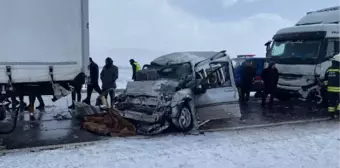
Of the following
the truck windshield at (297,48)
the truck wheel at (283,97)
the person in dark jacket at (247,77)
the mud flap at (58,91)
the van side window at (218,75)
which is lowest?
the truck wheel at (283,97)

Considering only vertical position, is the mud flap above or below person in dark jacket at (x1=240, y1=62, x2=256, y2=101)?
above

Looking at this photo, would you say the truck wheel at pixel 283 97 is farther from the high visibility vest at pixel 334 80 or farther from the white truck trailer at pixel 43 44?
the white truck trailer at pixel 43 44

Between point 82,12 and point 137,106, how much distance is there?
2366 millimetres

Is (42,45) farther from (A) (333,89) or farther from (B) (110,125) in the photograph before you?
(A) (333,89)

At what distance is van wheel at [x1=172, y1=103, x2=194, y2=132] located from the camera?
27.7 ft

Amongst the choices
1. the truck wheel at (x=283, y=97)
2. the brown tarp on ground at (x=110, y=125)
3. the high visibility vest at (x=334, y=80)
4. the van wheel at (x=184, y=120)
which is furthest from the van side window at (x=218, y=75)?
the truck wheel at (x=283, y=97)

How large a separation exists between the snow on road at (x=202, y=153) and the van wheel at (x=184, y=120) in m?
0.34

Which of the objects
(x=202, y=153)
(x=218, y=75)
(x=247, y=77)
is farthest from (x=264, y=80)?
(x=202, y=153)

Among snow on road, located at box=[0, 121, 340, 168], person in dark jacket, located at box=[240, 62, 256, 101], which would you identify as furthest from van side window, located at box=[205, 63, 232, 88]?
person in dark jacket, located at box=[240, 62, 256, 101]

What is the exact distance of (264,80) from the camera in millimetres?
13008

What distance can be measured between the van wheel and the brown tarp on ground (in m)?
0.96

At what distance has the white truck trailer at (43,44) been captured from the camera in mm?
7473

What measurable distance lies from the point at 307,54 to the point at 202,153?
26.2ft

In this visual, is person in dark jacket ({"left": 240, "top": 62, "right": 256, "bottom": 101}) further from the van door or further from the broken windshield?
the broken windshield
